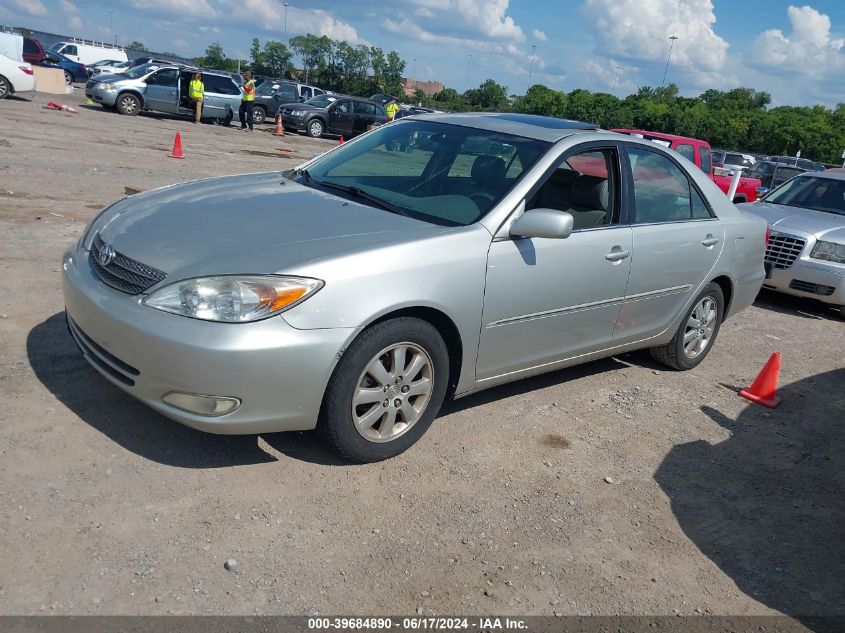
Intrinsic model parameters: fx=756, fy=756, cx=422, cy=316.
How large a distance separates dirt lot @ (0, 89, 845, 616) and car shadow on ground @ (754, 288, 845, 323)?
12.0ft

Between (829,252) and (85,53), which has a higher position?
(85,53)

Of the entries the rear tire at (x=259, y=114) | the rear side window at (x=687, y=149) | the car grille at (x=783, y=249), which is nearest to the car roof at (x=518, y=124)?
the car grille at (x=783, y=249)

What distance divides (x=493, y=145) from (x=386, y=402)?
1830 millimetres

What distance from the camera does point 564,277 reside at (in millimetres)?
4426

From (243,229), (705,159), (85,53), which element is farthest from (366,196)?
(85,53)

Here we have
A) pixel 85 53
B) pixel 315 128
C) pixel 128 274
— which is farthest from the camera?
pixel 85 53

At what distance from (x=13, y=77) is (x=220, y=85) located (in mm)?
6258

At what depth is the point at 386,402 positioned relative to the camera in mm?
3773

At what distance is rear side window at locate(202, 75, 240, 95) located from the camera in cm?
2498

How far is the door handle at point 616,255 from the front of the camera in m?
4.70

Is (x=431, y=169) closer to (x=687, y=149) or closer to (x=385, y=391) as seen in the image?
(x=385, y=391)

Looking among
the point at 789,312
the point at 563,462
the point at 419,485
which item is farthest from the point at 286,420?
the point at 789,312

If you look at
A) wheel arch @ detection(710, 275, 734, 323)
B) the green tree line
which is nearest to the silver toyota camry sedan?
wheel arch @ detection(710, 275, 734, 323)

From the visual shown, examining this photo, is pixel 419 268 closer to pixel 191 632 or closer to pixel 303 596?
pixel 303 596
